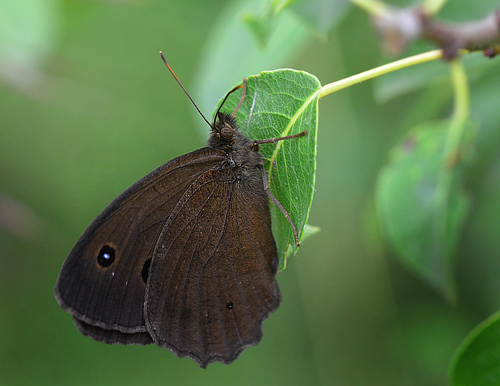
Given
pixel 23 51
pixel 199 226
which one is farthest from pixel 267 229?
pixel 23 51

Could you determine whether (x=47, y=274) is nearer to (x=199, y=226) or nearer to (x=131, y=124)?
(x=131, y=124)

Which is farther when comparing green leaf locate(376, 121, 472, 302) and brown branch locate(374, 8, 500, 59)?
green leaf locate(376, 121, 472, 302)

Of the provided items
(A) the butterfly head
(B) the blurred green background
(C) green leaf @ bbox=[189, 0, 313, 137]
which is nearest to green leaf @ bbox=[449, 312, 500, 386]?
(A) the butterfly head

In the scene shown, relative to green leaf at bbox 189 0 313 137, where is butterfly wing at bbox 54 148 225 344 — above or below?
below

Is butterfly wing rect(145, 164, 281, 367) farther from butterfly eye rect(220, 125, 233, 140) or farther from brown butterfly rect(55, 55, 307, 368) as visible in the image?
butterfly eye rect(220, 125, 233, 140)

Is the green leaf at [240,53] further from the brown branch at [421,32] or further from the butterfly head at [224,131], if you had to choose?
the brown branch at [421,32]

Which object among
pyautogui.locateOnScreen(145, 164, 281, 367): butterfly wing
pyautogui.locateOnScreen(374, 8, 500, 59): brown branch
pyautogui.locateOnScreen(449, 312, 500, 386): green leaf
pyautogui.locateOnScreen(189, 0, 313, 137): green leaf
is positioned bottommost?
pyautogui.locateOnScreen(449, 312, 500, 386): green leaf

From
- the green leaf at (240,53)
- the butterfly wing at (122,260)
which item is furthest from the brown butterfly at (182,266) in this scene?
the green leaf at (240,53)
